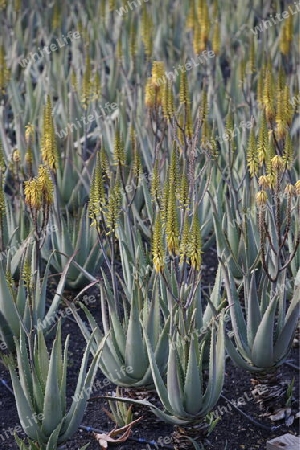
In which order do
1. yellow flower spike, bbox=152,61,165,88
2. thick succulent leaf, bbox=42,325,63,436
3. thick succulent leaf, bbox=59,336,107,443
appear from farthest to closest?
yellow flower spike, bbox=152,61,165,88 → thick succulent leaf, bbox=59,336,107,443 → thick succulent leaf, bbox=42,325,63,436

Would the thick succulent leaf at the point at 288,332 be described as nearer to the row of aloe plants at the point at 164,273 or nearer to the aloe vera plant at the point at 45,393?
the row of aloe plants at the point at 164,273

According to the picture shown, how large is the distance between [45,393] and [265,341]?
92 cm

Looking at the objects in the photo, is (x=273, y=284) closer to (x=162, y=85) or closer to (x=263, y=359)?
(x=263, y=359)

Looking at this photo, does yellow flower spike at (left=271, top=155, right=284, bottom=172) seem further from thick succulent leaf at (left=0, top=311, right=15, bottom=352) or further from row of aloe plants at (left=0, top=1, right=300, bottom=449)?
thick succulent leaf at (left=0, top=311, right=15, bottom=352)

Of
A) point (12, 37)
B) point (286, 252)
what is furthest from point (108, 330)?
point (12, 37)

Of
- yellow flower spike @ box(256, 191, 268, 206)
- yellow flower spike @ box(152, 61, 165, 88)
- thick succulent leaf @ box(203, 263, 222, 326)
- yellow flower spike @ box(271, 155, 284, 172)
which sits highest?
yellow flower spike @ box(152, 61, 165, 88)

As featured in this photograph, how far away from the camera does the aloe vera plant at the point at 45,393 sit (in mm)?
2824

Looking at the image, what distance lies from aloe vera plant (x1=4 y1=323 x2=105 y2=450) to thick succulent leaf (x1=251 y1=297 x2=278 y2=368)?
69 centimetres

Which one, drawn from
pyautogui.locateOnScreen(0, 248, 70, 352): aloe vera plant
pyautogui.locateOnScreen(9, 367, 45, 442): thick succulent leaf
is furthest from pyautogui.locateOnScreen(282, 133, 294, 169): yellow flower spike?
pyautogui.locateOnScreen(9, 367, 45, 442): thick succulent leaf

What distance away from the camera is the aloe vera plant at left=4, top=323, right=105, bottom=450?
9.27 feet

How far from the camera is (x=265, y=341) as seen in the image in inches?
126

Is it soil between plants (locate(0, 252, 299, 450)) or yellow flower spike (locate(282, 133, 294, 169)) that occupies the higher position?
yellow flower spike (locate(282, 133, 294, 169))

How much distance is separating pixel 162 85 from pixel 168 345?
1.51 meters

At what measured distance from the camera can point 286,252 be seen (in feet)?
13.5
